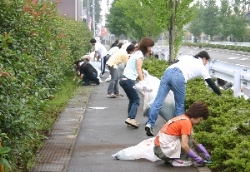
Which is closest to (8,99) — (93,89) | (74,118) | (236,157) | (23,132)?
(23,132)

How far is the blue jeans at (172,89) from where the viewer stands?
9.62 meters

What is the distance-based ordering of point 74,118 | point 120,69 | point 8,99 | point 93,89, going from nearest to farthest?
point 8,99, point 74,118, point 120,69, point 93,89

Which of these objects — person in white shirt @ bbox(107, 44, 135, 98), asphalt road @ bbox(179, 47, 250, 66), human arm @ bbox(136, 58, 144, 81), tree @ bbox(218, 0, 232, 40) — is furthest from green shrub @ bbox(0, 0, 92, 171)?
tree @ bbox(218, 0, 232, 40)

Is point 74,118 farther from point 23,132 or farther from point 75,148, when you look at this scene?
point 23,132

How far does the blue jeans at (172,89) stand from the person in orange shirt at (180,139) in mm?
1668

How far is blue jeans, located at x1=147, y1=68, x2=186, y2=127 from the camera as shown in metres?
9.62

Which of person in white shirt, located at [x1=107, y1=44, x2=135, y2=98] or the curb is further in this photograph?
person in white shirt, located at [x1=107, y1=44, x2=135, y2=98]

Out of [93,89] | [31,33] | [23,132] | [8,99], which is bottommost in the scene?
[93,89]

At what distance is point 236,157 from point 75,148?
333cm

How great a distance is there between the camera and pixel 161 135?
802 cm

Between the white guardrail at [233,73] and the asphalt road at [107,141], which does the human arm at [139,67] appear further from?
the white guardrail at [233,73]

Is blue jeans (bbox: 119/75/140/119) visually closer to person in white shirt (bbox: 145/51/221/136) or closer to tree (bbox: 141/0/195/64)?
person in white shirt (bbox: 145/51/221/136)

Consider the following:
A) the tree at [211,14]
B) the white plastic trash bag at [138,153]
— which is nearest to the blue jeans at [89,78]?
the white plastic trash bag at [138,153]

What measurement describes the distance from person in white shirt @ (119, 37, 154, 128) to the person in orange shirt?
3.09 metres
